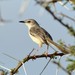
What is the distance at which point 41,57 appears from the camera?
2.89m

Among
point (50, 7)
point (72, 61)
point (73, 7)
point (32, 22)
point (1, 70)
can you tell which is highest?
point (50, 7)

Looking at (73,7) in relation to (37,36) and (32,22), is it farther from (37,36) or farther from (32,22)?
(32,22)

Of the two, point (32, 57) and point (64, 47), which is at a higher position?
point (64, 47)

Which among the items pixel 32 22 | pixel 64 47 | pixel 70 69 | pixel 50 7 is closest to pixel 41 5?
pixel 50 7

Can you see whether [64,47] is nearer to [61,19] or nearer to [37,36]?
[61,19]

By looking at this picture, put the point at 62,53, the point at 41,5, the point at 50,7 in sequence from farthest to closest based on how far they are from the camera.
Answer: the point at 62,53
the point at 50,7
the point at 41,5

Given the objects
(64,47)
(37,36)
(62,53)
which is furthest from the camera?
(37,36)

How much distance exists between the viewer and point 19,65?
111 inches

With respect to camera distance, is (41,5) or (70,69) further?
(70,69)

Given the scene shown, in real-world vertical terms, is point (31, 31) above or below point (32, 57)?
below

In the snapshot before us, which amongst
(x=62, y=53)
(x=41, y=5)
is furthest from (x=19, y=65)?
(x=41, y=5)

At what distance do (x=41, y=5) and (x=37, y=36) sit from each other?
268 inches

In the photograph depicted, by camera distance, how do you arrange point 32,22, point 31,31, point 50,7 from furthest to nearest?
point 32,22, point 31,31, point 50,7

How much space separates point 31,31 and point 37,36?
25.1 inches
